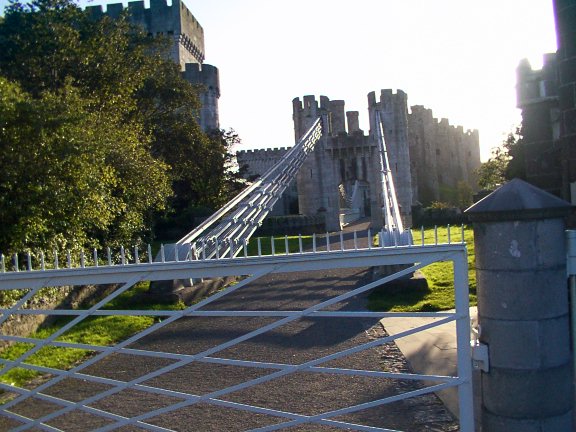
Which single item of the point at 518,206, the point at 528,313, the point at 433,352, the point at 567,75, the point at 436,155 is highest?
the point at 436,155

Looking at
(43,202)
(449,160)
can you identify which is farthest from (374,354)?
(449,160)

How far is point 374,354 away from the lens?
23.2ft

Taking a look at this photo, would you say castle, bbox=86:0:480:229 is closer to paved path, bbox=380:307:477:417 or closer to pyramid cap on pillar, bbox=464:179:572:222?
paved path, bbox=380:307:477:417

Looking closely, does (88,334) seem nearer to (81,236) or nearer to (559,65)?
(81,236)

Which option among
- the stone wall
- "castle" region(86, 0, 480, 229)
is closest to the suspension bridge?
"castle" region(86, 0, 480, 229)

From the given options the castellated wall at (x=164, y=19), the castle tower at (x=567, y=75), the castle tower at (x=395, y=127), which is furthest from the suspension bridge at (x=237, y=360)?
the castellated wall at (x=164, y=19)

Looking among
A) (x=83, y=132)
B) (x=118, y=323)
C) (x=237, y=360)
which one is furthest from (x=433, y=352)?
(x=83, y=132)

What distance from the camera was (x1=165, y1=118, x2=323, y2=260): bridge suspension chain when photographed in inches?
426

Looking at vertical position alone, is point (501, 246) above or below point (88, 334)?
above

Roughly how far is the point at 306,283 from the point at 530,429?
955cm

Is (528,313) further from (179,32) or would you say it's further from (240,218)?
(179,32)

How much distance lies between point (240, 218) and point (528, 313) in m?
11.4

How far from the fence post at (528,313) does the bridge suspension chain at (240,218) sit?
16.5 ft

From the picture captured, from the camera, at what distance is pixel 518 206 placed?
3299mm
